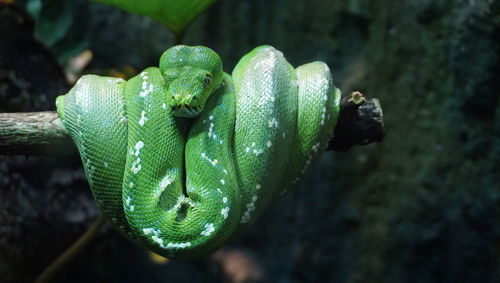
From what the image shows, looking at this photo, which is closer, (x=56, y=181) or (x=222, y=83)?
(x=222, y=83)

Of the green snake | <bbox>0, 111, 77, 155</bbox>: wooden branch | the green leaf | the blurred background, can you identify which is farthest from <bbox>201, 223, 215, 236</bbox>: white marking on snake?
the blurred background


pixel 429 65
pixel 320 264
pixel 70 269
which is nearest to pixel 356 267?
pixel 320 264

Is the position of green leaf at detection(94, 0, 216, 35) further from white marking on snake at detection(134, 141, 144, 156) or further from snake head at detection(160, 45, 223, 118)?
white marking on snake at detection(134, 141, 144, 156)

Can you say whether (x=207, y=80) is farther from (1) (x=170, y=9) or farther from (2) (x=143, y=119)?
(1) (x=170, y=9)

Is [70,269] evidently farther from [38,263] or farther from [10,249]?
[10,249]

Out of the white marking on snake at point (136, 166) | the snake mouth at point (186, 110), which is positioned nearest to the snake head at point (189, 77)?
the snake mouth at point (186, 110)

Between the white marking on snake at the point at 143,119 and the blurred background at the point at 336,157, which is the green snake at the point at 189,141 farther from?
the blurred background at the point at 336,157
